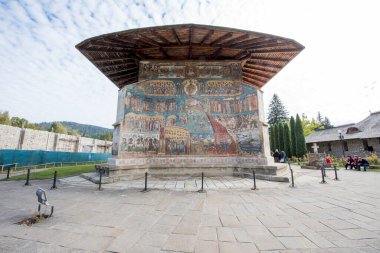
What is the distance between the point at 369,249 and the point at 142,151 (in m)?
10.5

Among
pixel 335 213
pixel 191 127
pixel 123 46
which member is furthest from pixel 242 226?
pixel 123 46

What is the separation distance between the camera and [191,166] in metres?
11.0

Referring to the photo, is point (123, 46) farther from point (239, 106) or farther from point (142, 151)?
point (239, 106)

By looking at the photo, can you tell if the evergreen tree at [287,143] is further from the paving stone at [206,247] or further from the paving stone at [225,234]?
the paving stone at [206,247]

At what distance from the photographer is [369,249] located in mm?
2713

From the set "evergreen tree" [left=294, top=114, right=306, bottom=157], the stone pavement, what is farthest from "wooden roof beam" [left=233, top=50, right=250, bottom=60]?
"evergreen tree" [left=294, top=114, right=306, bottom=157]

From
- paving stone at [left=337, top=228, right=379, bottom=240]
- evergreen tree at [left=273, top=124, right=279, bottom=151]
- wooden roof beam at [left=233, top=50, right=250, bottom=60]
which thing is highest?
wooden roof beam at [left=233, top=50, right=250, bottom=60]

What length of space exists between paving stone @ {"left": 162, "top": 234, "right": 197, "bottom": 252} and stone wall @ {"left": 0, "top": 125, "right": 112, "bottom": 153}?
27130 millimetres

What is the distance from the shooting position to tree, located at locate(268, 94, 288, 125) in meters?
48.5

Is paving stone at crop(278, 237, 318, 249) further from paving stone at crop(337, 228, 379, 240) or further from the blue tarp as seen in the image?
the blue tarp

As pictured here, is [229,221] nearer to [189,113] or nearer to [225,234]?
[225,234]

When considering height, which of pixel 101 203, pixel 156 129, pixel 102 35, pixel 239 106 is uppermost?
pixel 102 35

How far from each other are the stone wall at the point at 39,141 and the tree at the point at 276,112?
4880cm

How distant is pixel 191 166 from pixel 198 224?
Result: 7211 mm
